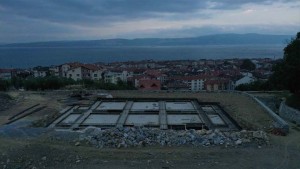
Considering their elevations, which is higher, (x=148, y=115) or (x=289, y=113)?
(x=289, y=113)

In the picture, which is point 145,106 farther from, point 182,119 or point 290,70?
point 290,70

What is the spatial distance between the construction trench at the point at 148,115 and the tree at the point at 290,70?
3.30 metres

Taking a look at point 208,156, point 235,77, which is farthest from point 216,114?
point 235,77

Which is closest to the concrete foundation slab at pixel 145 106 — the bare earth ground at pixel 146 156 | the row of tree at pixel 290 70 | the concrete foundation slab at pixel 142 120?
the concrete foundation slab at pixel 142 120

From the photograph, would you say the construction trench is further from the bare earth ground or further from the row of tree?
the bare earth ground

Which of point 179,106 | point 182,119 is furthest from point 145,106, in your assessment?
point 182,119

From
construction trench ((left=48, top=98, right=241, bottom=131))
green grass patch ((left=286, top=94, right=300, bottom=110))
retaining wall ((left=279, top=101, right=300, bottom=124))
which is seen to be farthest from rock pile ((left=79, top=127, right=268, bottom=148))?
green grass patch ((left=286, top=94, right=300, bottom=110))

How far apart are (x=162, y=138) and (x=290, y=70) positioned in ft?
29.4

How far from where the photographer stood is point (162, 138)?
1162cm

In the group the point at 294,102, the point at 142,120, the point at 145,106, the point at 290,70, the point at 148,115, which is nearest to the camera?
the point at 142,120

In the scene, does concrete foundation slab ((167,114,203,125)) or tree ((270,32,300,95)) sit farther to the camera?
tree ((270,32,300,95))

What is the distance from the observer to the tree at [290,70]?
17250 millimetres

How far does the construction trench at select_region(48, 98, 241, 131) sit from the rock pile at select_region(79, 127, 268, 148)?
3.14 metres

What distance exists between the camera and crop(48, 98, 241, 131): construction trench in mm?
15930
